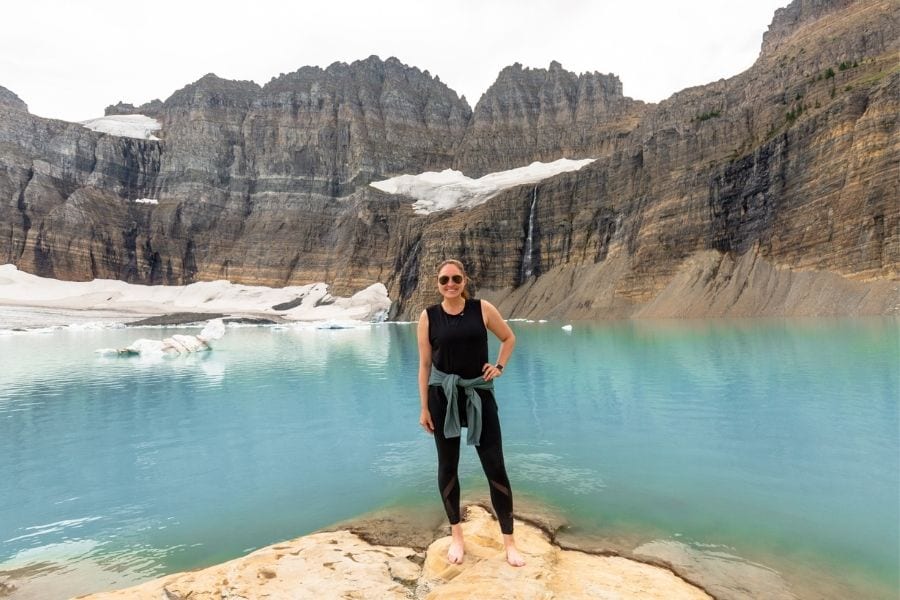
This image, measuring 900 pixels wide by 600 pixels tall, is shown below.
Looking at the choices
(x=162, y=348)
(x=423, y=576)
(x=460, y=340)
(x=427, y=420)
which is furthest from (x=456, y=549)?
(x=162, y=348)

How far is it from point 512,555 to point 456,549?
1.69ft

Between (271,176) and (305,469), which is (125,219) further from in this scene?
(305,469)

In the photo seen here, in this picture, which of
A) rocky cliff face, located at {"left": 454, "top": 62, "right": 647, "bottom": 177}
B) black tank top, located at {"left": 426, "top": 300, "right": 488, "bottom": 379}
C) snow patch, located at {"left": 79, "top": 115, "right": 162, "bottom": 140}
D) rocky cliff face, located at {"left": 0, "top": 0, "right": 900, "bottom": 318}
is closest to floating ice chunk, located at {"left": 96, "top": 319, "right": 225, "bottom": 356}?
black tank top, located at {"left": 426, "top": 300, "right": 488, "bottom": 379}

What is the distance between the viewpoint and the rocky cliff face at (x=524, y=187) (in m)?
53.2

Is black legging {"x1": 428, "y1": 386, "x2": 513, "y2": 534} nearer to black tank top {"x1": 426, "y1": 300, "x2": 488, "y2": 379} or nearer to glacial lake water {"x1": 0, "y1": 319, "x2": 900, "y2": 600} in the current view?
black tank top {"x1": 426, "y1": 300, "x2": 488, "y2": 379}

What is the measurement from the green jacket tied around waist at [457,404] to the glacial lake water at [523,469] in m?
2.55

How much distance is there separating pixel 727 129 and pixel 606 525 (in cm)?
7865

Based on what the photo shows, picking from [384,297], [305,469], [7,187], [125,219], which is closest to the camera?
[305,469]

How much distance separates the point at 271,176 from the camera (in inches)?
5497

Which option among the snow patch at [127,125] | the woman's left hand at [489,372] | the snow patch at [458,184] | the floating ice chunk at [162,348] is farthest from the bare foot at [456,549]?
the snow patch at [127,125]

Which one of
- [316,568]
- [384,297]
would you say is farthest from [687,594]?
[384,297]

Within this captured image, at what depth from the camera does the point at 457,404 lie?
4.37 m

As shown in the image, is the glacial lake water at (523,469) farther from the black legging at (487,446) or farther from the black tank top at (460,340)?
the black tank top at (460,340)

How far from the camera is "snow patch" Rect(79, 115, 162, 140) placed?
153 m
